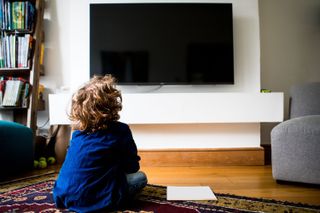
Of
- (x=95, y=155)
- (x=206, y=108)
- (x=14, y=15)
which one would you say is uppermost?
(x=14, y=15)

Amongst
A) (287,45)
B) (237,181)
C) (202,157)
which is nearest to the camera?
(237,181)

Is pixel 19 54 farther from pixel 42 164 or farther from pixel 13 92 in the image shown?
pixel 42 164

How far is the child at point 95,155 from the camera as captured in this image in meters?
1.06

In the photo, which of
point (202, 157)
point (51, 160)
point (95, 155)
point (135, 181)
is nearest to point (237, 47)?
point (202, 157)

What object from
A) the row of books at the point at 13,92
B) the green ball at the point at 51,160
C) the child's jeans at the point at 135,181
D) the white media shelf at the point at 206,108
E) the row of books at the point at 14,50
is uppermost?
the row of books at the point at 14,50

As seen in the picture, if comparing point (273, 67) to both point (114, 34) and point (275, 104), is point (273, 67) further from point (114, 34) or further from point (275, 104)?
point (114, 34)

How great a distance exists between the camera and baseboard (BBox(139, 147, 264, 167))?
7.44 ft

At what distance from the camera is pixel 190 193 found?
136cm

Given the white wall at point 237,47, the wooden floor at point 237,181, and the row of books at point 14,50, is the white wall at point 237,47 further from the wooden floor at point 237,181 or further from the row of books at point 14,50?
the wooden floor at point 237,181

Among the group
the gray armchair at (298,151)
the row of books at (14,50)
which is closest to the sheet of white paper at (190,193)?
the gray armchair at (298,151)

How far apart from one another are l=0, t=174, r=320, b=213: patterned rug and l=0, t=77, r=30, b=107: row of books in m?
1.04

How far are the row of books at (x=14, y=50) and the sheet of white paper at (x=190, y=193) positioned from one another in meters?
1.73

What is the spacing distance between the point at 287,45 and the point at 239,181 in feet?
5.54

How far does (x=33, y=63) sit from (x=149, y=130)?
1.17m
